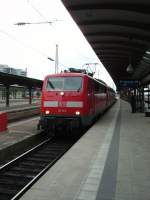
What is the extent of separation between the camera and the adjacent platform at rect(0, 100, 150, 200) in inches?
229

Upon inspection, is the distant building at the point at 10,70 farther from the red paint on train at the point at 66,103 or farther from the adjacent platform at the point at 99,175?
the adjacent platform at the point at 99,175

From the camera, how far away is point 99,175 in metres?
7.03

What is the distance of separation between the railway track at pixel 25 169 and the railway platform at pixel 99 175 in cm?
70

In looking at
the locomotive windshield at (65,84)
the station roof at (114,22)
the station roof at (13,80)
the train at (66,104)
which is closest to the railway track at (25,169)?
the train at (66,104)

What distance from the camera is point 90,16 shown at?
13375 millimetres

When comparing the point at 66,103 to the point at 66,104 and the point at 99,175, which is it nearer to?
the point at 66,104

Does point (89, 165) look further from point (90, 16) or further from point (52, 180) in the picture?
point (90, 16)

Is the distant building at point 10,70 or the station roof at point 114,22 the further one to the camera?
the distant building at point 10,70

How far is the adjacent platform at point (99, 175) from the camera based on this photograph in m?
5.82

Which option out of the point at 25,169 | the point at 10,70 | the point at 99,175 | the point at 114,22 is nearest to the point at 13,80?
the point at 114,22

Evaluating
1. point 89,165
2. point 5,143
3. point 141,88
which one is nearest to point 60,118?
point 5,143

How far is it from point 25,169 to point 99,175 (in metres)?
3.54

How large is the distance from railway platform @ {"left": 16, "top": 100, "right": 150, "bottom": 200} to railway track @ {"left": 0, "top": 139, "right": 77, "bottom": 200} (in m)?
0.70

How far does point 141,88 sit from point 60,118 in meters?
14.9
